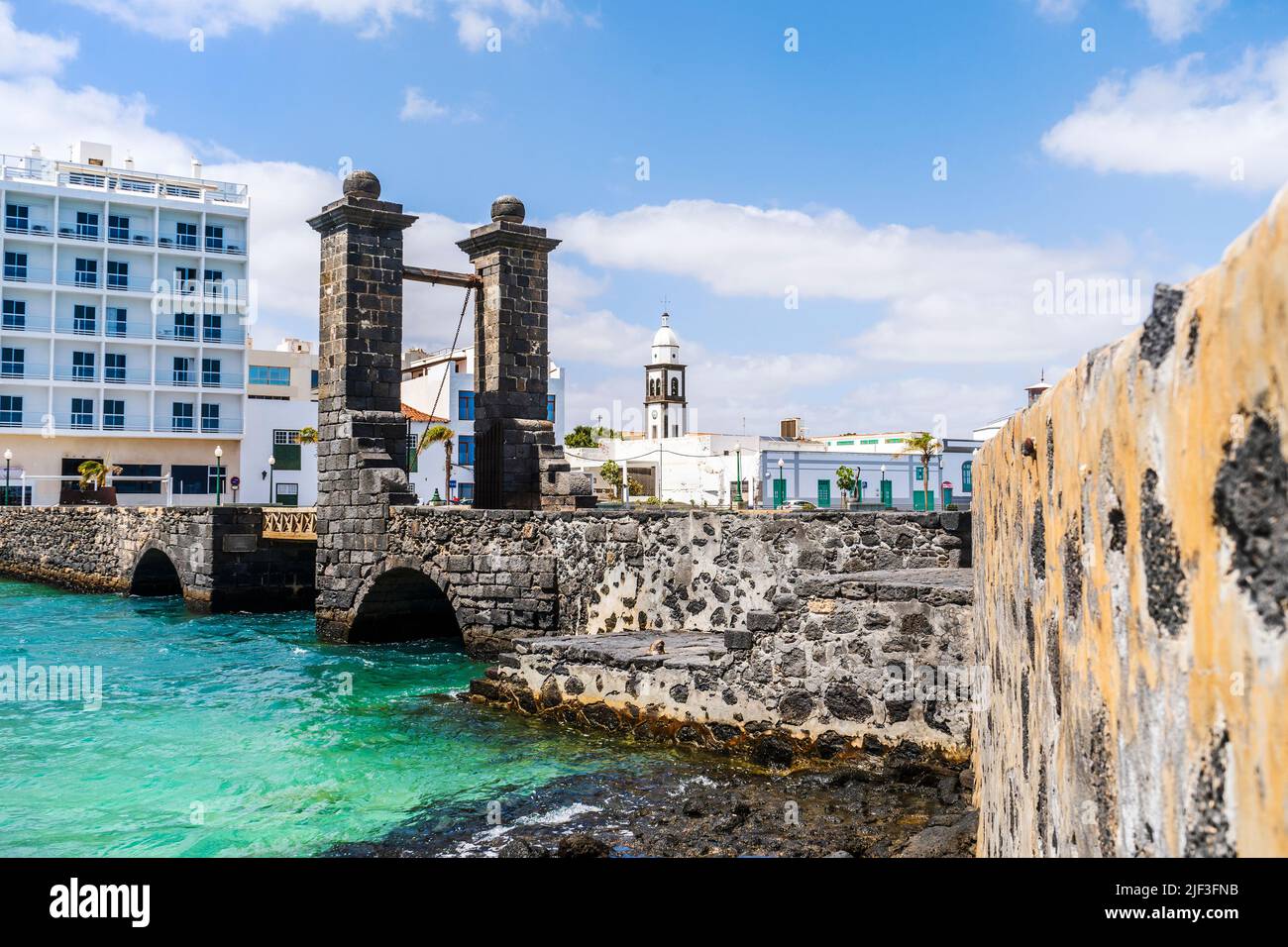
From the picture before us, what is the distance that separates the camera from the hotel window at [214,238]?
47500 millimetres

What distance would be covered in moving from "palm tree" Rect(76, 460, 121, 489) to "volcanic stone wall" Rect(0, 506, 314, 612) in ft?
40.7

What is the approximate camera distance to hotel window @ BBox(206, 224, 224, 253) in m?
47.5

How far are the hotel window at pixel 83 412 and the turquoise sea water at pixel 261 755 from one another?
3333 cm

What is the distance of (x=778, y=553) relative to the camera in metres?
10.6

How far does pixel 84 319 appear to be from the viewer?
45.6 m

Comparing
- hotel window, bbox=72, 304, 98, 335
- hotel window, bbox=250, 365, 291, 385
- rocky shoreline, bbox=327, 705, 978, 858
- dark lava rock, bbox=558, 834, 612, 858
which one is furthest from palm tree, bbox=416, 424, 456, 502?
dark lava rock, bbox=558, 834, 612, 858

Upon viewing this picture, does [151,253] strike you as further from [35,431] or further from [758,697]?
[758,697]

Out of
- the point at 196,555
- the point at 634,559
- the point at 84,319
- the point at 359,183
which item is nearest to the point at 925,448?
the point at 196,555

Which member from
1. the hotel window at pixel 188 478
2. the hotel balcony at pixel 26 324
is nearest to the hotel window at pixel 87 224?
the hotel balcony at pixel 26 324

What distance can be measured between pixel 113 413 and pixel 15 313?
5772 mm

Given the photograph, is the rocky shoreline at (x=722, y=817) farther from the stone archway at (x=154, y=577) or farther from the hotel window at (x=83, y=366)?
the hotel window at (x=83, y=366)

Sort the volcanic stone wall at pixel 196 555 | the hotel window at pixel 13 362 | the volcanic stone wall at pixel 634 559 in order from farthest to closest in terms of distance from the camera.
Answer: the hotel window at pixel 13 362, the volcanic stone wall at pixel 196 555, the volcanic stone wall at pixel 634 559

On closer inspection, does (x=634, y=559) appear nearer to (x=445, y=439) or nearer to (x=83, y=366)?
(x=445, y=439)

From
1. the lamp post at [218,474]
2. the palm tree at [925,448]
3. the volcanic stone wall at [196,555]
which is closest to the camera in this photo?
the volcanic stone wall at [196,555]
